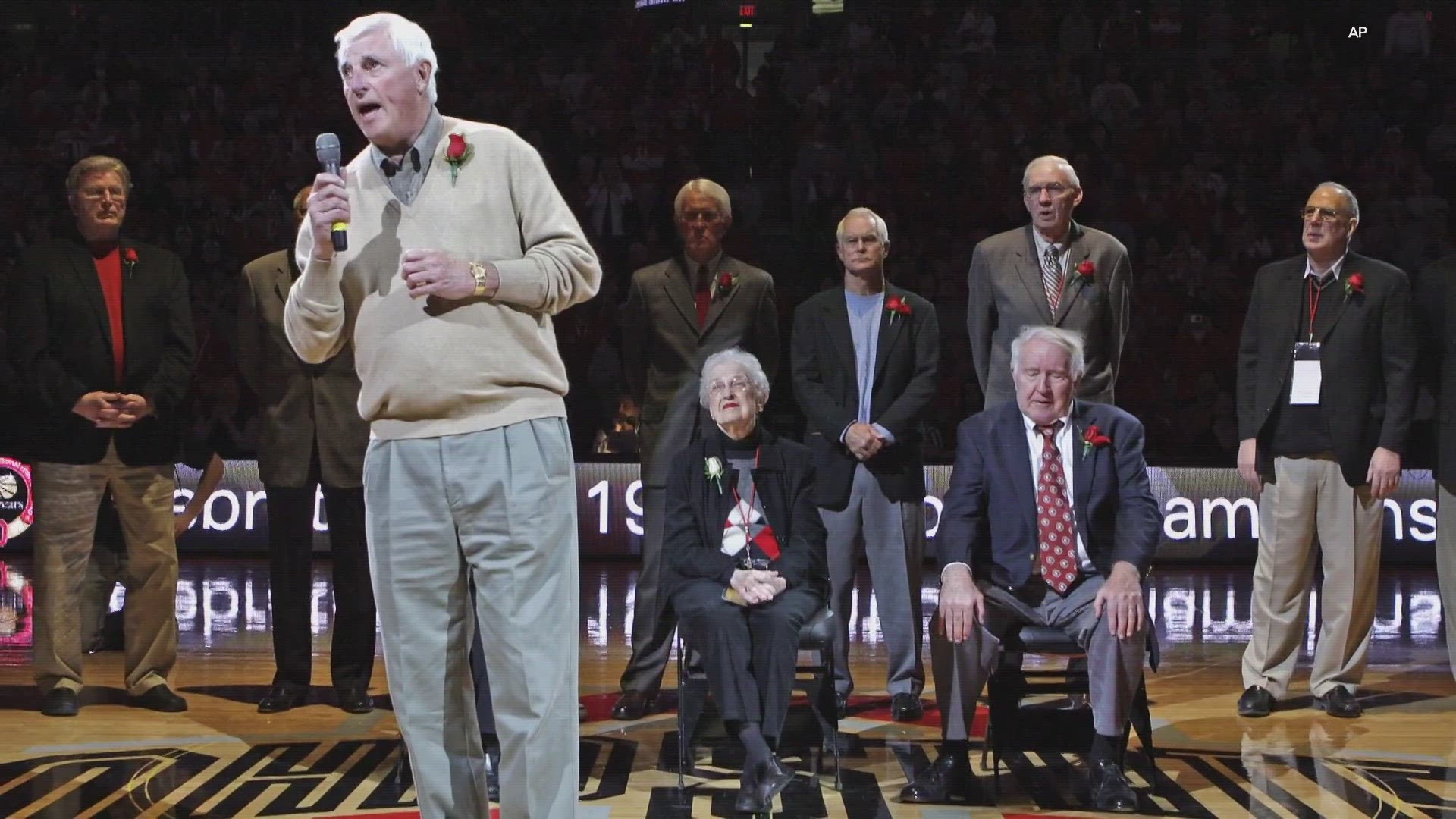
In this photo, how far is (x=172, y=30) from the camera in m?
14.4

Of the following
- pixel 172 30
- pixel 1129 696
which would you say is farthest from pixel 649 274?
pixel 172 30

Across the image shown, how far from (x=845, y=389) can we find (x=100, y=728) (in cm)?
285

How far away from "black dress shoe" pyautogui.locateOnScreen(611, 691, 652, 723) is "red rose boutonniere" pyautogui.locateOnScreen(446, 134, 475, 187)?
2936 mm

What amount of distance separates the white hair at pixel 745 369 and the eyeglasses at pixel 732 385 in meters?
0.03

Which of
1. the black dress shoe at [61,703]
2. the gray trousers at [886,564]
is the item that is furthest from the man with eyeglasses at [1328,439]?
the black dress shoe at [61,703]

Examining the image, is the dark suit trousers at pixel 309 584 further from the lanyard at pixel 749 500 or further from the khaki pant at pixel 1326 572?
the khaki pant at pixel 1326 572

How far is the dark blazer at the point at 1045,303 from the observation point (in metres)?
5.58

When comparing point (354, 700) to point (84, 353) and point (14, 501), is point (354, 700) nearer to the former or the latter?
point (84, 353)

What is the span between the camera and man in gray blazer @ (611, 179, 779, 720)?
555 cm

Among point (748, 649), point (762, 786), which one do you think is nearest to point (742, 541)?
point (748, 649)

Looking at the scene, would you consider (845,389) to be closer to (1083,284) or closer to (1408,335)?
(1083,284)

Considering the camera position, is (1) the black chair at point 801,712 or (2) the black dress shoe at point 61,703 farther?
(2) the black dress shoe at point 61,703

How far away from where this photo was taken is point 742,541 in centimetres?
488

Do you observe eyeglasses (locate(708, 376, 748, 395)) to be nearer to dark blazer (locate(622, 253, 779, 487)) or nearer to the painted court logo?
dark blazer (locate(622, 253, 779, 487))
